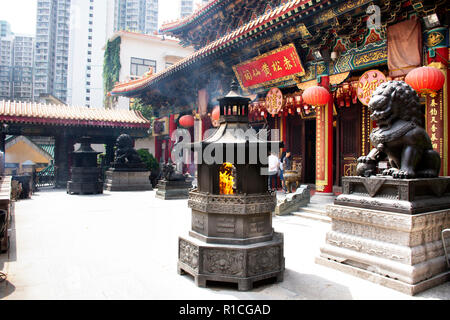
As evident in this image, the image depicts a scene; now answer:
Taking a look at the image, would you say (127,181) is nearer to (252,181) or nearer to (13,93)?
(252,181)

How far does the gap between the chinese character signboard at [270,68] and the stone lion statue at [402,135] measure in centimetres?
494

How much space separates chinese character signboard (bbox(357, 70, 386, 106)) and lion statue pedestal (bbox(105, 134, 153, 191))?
9038mm

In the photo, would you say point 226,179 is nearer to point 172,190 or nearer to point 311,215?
point 311,215

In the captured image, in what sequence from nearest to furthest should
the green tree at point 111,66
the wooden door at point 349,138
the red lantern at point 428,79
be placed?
1. the red lantern at point 428,79
2. the wooden door at point 349,138
3. the green tree at point 111,66

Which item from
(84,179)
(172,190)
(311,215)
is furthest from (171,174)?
(311,215)

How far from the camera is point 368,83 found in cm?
691

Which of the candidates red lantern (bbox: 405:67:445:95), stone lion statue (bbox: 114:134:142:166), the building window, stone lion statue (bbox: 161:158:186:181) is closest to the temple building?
red lantern (bbox: 405:67:445:95)

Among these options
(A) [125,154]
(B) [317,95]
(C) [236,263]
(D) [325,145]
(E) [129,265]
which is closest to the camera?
(C) [236,263]

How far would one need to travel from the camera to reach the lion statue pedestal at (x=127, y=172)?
12805mm

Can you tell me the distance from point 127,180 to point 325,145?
8.07 m

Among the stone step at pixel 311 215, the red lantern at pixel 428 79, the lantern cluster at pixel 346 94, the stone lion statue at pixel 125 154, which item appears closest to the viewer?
the red lantern at pixel 428 79

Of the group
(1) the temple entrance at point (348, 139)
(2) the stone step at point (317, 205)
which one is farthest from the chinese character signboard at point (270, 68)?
(2) the stone step at point (317, 205)

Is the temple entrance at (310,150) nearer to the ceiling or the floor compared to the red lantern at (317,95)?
nearer to the floor

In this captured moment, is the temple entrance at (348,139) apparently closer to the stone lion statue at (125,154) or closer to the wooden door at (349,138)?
the wooden door at (349,138)
